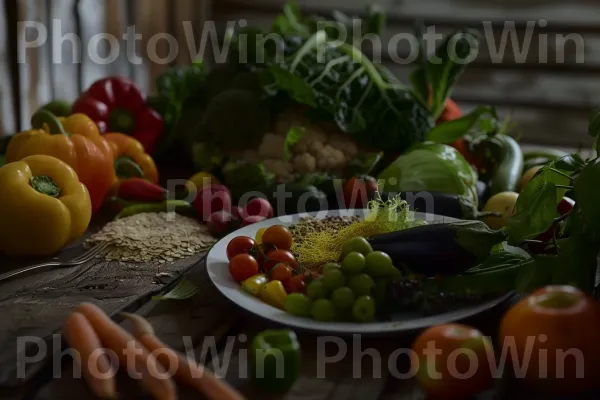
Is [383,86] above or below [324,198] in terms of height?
above

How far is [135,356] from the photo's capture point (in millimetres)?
786

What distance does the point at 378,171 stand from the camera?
5.56ft

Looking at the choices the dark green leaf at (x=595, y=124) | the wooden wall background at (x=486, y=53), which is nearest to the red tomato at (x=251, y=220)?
the dark green leaf at (x=595, y=124)

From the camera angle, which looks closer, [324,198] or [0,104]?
[324,198]

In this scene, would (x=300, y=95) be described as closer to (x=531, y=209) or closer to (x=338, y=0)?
(x=531, y=209)

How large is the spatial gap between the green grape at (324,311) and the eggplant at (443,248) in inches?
6.8

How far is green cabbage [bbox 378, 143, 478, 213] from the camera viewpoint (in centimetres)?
143

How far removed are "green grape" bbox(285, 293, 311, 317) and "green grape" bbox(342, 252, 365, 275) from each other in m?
0.06

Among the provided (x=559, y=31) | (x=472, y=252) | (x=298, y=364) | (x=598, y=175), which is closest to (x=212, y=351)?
(x=298, y=364)

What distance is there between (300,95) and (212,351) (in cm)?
87

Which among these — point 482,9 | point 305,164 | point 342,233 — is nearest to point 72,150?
point 305,164

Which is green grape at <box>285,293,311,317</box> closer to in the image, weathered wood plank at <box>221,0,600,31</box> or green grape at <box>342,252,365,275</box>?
green grape at <box>342,252,365,275</box>

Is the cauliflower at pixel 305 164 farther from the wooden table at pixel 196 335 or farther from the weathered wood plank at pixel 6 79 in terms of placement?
the weathered wood plank at pixel 6 79

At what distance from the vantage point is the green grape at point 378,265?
0.93m
